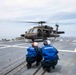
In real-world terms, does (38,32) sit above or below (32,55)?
above

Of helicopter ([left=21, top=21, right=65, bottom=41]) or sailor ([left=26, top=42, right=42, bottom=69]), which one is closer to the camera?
sailor ([left=26, top=42, right=42, bottom=69])

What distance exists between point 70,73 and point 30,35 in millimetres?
18567

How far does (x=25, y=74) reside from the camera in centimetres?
775

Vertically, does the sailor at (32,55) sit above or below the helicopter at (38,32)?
below

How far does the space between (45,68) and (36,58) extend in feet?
3.17

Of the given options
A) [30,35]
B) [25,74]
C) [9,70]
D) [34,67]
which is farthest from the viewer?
[30,35]

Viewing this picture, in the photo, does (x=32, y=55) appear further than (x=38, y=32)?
No

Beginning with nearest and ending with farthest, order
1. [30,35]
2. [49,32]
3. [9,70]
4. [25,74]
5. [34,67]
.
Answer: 1. [25,74]
2. [9,70]
3. [34,67]
4. [30,35]
5. [49,32]

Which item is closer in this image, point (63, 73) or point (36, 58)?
Answer: point (63, 73)

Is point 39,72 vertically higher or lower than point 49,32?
lower

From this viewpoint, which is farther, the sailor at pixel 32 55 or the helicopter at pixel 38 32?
the helicopter at pixel 38 32

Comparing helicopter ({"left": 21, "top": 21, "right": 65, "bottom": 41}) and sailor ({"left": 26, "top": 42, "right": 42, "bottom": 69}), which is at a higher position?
helicopter ({"left": 21, "top": 21, "right": 65, "bottom": 41})

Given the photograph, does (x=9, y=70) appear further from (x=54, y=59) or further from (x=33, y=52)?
(x=54, y=59)

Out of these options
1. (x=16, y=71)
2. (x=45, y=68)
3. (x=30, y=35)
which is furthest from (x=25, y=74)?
(x=30, y=35)
